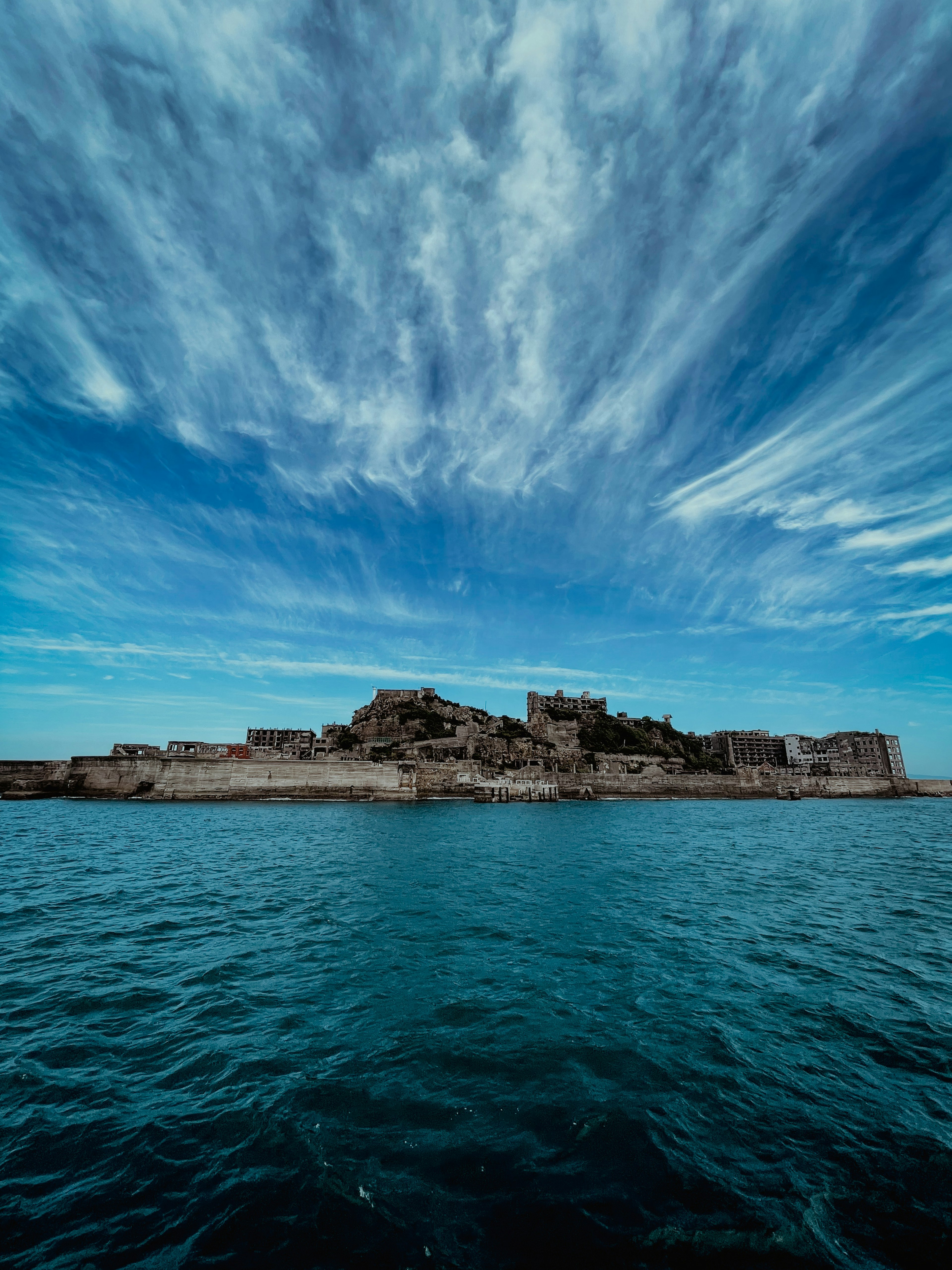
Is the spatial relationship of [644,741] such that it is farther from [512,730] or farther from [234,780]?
[234,780]

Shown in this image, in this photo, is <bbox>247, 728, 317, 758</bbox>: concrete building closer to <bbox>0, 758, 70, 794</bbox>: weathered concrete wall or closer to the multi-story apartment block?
<bbox>0, 758, 70, 794</bbox>: weathered concrete wall

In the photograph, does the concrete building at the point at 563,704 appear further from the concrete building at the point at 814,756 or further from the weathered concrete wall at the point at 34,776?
the weathered concrete wall at the point at 34,776

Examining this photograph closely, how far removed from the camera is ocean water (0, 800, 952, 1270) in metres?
4.34

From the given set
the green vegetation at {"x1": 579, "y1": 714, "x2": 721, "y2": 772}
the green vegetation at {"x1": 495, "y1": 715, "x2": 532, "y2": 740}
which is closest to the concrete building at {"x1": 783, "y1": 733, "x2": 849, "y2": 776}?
the green vegetation at {"x1": 579, "y1": 714, "x2": 721, "y2": 772}

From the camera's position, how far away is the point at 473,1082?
259 inches

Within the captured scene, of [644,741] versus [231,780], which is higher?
[644,741]

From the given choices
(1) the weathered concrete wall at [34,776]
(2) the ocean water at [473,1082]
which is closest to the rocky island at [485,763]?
(1) the weathered concrete wall at [34,776]

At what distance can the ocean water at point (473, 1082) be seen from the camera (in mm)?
4336

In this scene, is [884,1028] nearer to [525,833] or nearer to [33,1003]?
[33,1003]

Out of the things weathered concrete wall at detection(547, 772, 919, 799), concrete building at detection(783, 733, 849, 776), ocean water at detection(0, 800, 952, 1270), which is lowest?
ocean water at detection(0, 800, 952, 1270)

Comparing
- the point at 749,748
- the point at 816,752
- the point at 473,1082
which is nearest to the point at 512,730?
the point at 749,748

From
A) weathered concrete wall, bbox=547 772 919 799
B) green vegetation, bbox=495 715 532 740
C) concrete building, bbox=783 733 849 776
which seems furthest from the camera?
concrete building, bbox=783 733 849 776

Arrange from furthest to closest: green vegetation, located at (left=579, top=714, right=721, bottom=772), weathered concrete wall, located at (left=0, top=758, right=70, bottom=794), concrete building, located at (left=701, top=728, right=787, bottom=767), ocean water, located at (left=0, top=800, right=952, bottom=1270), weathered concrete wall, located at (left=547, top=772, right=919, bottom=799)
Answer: concrete building, located at (left=701, top=728, right=787, bottom=767)
green vegetation, located at (left=579, top=714, right=721, bottom=772)
weathered concrete wall, located at (left=547, top=772, right=919, bottom=799)
weathered concrete wall, located at (left=0, top=758, right=70, bottom=794)
ocean water, located at (left=0, top=800, right=952, bottom=1270)

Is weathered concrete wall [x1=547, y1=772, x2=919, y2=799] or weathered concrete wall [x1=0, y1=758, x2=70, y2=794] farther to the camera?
weathered concrete wall [x1=547, y1=772, x2=919, y2=799]
